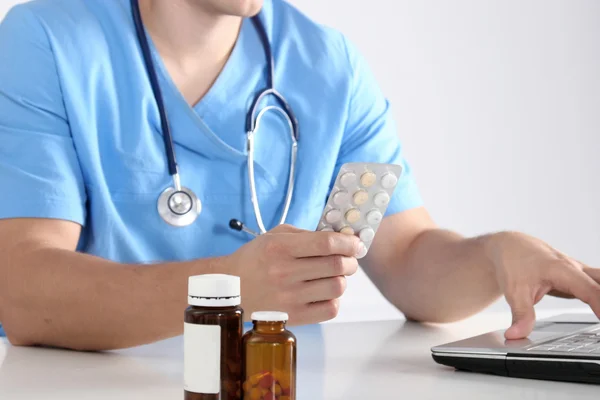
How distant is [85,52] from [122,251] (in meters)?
0.26

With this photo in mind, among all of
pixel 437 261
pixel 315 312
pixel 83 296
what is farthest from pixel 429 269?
pixel 83 296

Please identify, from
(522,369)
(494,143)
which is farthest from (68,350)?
(494,143)

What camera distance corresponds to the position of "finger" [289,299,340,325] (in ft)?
2.58

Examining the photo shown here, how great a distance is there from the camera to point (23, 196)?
3.13ft

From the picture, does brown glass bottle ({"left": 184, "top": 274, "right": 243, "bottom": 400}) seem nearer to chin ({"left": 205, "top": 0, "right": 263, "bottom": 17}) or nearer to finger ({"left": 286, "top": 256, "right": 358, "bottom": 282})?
finger ({"left": 286, "top": 256, "right": 358, "bottom": 282})

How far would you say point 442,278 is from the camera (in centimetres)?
112

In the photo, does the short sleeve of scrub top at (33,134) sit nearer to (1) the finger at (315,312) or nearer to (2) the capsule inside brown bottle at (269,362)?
(1) the finger at (315,312)

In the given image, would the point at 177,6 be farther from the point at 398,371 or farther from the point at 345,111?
the point at 398,371

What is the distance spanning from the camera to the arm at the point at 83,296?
0.81 meters

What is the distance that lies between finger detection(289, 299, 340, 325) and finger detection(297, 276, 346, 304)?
0.05ft

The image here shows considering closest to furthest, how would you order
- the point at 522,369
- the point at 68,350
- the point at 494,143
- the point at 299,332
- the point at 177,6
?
the point at 522,369 < the point at 68,350 < the point at 299,332 < the point at 177,6 < the point at 494,143

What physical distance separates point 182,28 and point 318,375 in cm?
61

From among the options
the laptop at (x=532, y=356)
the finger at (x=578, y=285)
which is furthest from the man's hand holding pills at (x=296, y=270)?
the finger at (x=578, y=285)

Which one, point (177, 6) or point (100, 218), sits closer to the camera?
point (100, 218)
